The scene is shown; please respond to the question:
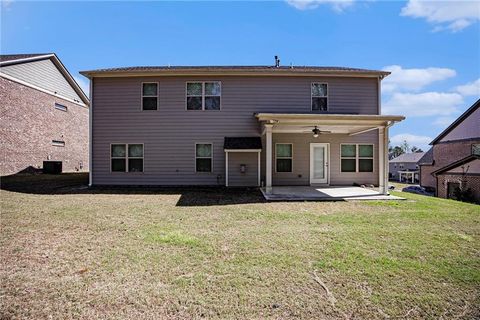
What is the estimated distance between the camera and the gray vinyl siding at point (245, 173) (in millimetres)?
11906

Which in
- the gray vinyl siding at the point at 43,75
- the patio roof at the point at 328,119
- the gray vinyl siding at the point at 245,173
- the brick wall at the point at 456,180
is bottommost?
the brick wall at the point at 456,180

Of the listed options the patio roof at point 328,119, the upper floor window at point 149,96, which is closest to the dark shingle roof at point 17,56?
the upper floor window at point 149,96

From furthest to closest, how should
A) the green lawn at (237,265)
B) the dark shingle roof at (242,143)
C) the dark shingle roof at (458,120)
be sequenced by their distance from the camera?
1. the dark shingle roof at (458,120)
2. the dark shingle roof at (242,143)
3. the green lawn at (237,265)

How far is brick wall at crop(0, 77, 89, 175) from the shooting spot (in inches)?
585

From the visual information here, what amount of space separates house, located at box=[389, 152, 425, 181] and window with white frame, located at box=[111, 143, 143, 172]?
56.2 metres

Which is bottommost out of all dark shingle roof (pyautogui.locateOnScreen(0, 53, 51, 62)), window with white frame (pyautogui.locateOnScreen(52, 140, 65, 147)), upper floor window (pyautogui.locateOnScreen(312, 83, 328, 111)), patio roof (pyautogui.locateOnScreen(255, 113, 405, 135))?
window with white frame (pyautogui.locateOnScreen(52, 140, 65, 147))

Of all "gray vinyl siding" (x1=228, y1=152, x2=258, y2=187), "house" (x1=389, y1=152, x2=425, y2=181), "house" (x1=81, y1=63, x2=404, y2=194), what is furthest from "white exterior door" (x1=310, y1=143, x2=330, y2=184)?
"house" (x1=389, y1=152, x2=425, y2=181)

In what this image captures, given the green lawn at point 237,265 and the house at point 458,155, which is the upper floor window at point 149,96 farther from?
the house at point 458,155

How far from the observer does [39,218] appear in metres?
5.83

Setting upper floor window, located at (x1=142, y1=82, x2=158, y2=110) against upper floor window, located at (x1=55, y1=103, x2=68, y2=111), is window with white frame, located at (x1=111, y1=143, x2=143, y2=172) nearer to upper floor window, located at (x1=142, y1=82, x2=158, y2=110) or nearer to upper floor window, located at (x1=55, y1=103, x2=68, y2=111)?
upper floor window, located at (x1=142, y1=82, x2=158, y2=110)

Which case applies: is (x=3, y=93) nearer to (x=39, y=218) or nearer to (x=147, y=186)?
(x=147, y=186)

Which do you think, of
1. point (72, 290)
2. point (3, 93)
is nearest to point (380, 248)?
point (72, 290)

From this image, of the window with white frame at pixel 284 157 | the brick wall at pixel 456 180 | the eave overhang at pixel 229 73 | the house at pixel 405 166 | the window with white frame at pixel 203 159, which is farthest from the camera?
the house at pixel 405 166

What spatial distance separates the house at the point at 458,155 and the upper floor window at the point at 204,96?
19.7 metres
